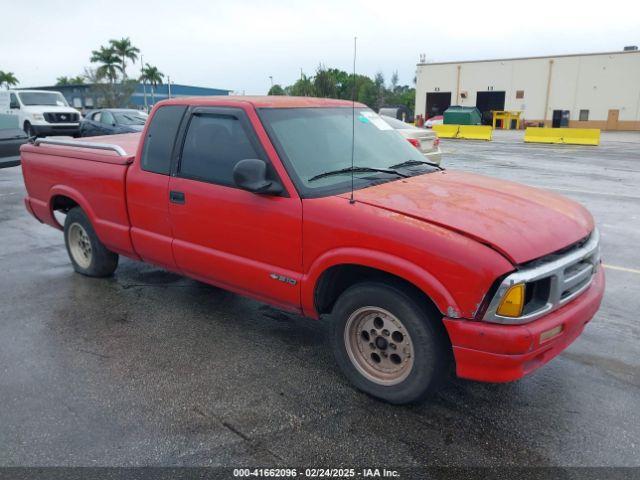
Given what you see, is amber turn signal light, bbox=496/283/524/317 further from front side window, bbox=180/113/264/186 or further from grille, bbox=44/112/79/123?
grille, bbox=44/112/79/123

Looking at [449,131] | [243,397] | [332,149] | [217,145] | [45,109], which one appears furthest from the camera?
[449,131]

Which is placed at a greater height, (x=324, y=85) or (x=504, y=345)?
(x=324, y=85)

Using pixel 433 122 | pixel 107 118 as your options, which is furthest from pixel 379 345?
pixel 433 122

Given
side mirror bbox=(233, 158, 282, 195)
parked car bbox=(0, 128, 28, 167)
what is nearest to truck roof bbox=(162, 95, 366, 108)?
side mirror bbox=(233, 158, 282, 195)

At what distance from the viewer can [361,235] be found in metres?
3.15

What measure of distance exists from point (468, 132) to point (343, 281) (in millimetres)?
28440

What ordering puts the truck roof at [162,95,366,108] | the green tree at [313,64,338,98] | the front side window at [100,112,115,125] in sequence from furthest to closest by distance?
the front side window at [100,112,115,125] < the green tree at [313,64,338,98] < the truck roof at [162,95,366,108]

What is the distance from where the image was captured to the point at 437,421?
3.13 m

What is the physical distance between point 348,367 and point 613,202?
828cm

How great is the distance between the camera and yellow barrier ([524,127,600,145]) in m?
25.0

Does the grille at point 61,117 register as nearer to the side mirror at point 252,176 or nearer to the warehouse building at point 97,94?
the side mirror at point 252,176

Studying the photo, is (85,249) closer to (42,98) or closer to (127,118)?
(127,118)

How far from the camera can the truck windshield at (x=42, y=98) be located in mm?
21031

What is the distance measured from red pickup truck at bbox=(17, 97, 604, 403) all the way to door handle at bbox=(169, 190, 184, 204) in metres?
0.01
